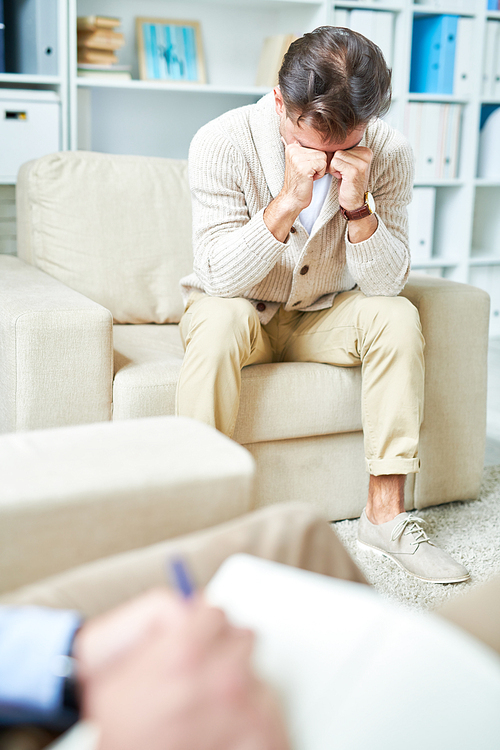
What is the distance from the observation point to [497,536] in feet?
5.00

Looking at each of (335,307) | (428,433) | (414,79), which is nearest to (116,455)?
(335,307)

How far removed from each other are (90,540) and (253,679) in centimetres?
27

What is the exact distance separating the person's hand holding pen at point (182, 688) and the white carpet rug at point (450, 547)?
920mm

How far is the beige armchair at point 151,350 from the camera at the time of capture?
133cm

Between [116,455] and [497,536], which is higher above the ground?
[116,455]

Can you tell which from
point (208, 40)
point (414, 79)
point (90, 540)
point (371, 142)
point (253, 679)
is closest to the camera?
point (253, 679)

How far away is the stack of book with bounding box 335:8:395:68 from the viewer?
2.75 m

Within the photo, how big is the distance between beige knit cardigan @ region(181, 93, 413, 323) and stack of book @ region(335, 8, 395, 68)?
57.5 inches

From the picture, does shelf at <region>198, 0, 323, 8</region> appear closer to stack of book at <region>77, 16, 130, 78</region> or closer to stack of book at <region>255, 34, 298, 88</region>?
stack of book at <region>255, 34, 298, 88</region>

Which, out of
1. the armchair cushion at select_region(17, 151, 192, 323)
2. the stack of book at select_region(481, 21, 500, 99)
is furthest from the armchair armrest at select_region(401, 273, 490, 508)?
the stack of book at select_region(481, 21, 500, 99)

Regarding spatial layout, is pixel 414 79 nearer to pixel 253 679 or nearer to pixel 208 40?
pixel 208 40

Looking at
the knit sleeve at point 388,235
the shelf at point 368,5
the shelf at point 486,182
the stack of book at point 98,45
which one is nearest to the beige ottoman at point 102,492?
the knit sleeve at point 388,235

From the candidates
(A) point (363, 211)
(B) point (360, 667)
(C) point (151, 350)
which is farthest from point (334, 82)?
(B) point (360, 667)

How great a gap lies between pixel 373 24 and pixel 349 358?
74.7 inches
